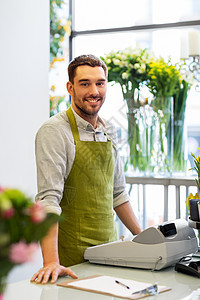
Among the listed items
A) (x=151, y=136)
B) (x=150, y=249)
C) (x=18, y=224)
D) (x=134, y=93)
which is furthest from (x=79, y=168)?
(x=134, y=93)

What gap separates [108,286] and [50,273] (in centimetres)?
24

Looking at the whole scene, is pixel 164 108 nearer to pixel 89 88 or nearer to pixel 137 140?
pixel 137 140

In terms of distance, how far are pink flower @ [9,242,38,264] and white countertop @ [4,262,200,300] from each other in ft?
3.11

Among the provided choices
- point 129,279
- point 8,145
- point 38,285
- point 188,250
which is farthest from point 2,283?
point 8,145

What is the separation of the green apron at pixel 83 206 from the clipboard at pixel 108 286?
435 millimetres

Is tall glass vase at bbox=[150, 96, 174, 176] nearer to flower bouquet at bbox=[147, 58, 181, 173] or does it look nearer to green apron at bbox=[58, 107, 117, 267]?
flower bouquet at bbox=[147, 58, 181, 173]

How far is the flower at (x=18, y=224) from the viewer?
1.85 feet

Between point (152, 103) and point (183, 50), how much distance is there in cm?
48

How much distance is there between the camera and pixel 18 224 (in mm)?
592

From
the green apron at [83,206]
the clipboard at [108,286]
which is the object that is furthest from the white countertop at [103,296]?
the green apron at [83,206]

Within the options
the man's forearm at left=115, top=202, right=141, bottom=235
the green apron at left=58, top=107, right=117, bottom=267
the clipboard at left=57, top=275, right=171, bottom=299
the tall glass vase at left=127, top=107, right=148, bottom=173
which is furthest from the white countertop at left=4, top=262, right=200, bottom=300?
the tall glass vase at left=127, top=107, right=148, bottom=173

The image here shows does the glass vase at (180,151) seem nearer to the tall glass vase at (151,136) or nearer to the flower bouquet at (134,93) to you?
the tall glass vase at (151,136)

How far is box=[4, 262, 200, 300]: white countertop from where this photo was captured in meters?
1.57

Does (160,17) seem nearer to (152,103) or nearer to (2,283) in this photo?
(152,103)
